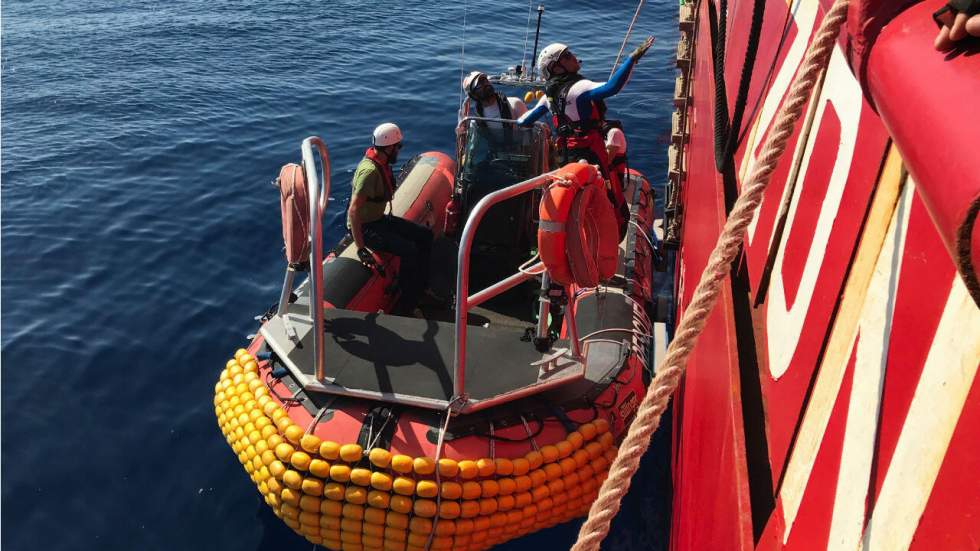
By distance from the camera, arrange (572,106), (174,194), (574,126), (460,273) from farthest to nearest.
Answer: (174,194) → (574,126) → (572,106) → (460,273)

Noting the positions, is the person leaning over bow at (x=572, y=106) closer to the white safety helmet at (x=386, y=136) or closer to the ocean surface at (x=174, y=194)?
the white safety helmet at (x=386, y=136)

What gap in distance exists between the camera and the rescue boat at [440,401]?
4.03m

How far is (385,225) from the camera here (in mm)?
6070

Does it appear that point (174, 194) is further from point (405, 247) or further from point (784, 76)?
point (784, 76)

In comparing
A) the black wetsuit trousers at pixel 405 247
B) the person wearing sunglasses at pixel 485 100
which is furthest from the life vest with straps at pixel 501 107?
the black wetsuit trousers at pixel 405 247

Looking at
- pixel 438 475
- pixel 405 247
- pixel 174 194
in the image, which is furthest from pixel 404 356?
pixel 174 194

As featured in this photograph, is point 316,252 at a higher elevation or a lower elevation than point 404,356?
higher

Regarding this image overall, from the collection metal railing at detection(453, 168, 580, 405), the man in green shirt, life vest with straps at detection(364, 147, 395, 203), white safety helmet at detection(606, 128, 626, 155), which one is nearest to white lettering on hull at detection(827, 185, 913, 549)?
metal railing at detection(453, 168, 580, 405)

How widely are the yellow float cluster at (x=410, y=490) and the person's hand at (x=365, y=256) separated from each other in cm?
195

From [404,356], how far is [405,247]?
1.64 meters

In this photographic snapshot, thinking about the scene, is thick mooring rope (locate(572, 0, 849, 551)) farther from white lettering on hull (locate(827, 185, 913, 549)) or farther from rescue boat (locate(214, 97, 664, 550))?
rescue boat (locate(214, 97, 664, 550))

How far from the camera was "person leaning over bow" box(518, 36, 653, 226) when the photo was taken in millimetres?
5906

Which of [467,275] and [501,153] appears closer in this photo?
[467,275]

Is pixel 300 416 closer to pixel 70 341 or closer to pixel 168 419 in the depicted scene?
pixel 168 419
